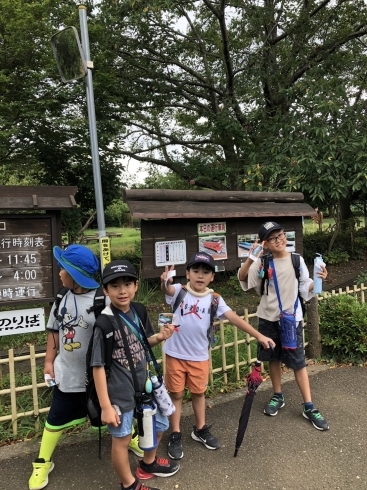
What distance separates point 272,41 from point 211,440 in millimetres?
8525

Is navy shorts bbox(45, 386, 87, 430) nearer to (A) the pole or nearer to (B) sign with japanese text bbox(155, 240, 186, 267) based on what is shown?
(A) the pole

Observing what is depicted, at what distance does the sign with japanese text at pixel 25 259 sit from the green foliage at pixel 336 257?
8727 millimetres

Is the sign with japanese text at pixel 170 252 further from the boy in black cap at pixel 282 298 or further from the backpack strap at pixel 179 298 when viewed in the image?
the backpack strap at pixel 179 298

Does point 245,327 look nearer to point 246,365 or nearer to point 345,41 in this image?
point 246,365

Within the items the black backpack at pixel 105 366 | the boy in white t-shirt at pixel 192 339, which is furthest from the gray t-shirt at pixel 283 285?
the black backpack at pixel 105 366

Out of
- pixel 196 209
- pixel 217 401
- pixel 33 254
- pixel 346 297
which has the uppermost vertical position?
pixel 196 209

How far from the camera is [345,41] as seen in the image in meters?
8.57

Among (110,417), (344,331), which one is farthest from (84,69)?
(344,331)

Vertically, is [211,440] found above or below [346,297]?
below

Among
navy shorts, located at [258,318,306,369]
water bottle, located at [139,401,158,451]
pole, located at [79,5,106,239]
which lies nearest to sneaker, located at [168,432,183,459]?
water bottle, located at [139,401,158,451]

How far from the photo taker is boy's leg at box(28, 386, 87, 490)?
7.79 feet

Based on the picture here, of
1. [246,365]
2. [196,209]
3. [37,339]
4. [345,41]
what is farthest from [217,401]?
[345,41]

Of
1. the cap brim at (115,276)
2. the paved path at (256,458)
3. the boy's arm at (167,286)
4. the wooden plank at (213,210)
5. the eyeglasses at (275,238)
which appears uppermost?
the wooden plank at (213,210)

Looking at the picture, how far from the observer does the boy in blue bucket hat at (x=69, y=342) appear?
7.61 ft
